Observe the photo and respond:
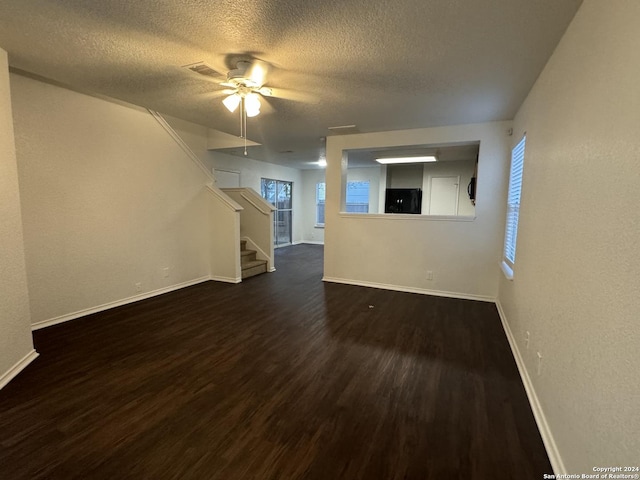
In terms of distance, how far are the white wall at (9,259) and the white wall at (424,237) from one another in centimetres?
383

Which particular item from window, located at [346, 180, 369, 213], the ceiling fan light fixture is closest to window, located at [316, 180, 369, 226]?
window, located at [346, 180, 369, 213]

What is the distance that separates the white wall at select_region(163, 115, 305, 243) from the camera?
5398 millimetres

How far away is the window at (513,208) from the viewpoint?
325 centimetres

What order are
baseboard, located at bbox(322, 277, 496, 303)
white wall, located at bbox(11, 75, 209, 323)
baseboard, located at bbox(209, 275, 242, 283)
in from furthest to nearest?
baseboard, located at bbox(209, 275, 242, 283) < baseboard, located at bbox(322, 277, 496, 303) < white wall, located at bbox(11, 75, 209, 323)

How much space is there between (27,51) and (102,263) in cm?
233

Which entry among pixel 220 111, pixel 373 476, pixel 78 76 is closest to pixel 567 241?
pixel 373 476

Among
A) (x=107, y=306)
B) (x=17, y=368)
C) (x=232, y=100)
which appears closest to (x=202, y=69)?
(x=232, y=100)

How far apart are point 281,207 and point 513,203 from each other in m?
6.65

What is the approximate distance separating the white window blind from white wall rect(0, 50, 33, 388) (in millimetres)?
4491

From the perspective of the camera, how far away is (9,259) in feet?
7.62

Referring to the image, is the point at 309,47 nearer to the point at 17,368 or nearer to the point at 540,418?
the point at 540,418

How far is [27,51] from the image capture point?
7.73 ft

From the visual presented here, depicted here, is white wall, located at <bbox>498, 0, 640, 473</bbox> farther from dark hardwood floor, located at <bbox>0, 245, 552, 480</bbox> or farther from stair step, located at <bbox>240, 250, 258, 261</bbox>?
stair step, located at <bbox>240, 250, 258, 261</bbox>

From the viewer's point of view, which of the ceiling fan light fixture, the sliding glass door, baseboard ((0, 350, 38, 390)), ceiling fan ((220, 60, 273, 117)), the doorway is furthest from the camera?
the sliding glass door
